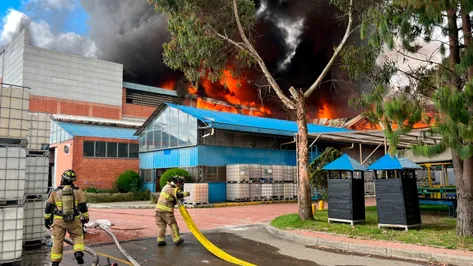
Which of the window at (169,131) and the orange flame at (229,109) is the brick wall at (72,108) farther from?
the window at (169,131)

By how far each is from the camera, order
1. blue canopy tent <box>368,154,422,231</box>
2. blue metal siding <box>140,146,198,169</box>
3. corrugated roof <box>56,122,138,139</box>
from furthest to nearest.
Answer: corrugated roof <box>56,122,138,139</box> → blue metal siding <box>140,146,198,169</box> → blue canopy tent <box>368,154,422,231</box>

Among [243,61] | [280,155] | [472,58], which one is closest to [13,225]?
[472,58]

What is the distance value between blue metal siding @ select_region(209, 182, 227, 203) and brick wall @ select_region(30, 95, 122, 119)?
31.1 metres

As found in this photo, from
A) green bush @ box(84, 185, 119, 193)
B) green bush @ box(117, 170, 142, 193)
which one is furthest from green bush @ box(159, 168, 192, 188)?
green bush @ box(84, 185, 119, 193)

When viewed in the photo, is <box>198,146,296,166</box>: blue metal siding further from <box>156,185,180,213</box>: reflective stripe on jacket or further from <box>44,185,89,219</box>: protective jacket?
<box>44,185,89,219</box>: protective jacket

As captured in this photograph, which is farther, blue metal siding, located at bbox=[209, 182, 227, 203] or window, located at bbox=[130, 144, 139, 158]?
window, located at bbox=[130, 144, 139, 158]

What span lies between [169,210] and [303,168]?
5426mm

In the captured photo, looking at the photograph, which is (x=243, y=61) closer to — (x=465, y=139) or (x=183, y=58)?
(x=183, y=58)

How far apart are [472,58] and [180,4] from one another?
33.5 ft

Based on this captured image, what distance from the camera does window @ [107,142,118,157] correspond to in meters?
31.5

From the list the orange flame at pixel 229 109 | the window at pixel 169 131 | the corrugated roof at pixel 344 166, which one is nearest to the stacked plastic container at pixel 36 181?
the corrugated roof at pixel 344 166

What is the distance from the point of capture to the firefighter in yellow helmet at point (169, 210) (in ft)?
31.2

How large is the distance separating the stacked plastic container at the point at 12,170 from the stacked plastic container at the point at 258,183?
721 inches

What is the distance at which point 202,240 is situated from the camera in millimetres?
9242
